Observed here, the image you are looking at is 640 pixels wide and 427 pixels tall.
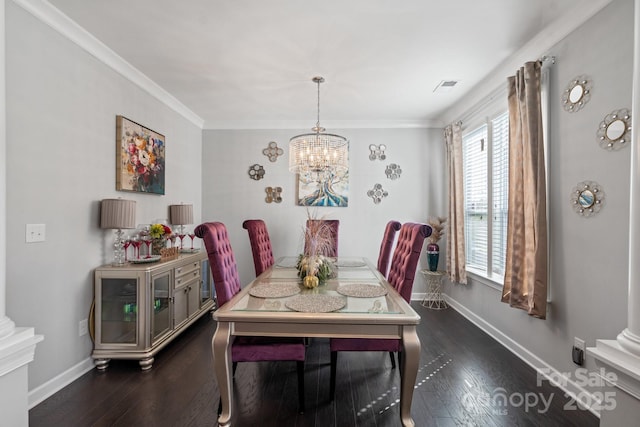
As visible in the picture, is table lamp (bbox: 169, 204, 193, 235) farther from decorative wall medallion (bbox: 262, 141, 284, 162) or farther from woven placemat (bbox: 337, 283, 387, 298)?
woven placemat (bbox: 337, 283, 387, 298)

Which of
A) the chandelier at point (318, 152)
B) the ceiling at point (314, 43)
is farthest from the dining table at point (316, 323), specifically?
the ceiling at point (314, 43)

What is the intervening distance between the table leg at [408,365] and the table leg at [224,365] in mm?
943

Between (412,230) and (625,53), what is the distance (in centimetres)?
157

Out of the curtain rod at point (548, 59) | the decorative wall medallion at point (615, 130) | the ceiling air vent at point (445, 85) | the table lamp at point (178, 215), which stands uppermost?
the ceiling air vent at point (445, 85)

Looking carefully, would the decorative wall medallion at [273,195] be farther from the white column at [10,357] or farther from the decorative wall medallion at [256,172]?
the white column at [10,357]

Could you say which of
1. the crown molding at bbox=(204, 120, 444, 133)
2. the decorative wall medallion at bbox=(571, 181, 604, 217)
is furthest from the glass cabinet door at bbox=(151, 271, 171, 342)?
the decorative wall medallion at bbox=(571, 181, 604, 217)

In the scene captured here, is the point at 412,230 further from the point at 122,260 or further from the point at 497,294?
the point at 122,260

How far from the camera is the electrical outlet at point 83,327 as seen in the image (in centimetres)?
236

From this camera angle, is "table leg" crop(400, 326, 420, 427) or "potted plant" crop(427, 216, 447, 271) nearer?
"table leg" crop(400, 326, 420, 427)

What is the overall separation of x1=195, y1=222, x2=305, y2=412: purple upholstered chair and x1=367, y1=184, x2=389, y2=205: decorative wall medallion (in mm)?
2855

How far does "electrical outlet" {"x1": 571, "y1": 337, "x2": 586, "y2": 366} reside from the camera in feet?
6.71

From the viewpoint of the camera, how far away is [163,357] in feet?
8.85

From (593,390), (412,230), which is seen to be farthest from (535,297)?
(412,230)

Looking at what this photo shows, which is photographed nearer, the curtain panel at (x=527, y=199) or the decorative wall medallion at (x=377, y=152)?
the curtain panel at (x=527, y=199)
